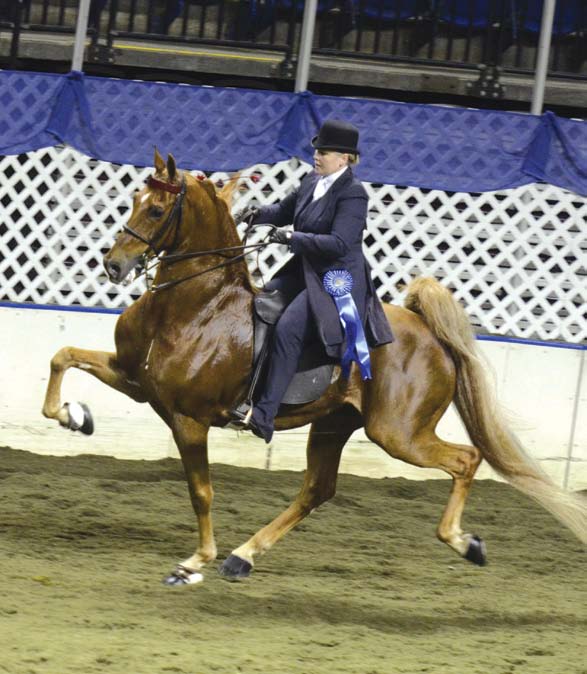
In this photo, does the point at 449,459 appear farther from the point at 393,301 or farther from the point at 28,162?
the point at 28,162

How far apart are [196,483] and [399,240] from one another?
353cm

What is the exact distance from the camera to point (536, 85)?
10.3 meters

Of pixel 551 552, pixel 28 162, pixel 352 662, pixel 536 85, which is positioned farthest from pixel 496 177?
pixel 352 662

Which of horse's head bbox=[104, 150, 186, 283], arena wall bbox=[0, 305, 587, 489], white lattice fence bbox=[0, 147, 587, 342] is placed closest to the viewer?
horse's head bbox=[104, 150, 186, 283]

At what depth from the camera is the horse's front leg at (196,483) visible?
5.89 m

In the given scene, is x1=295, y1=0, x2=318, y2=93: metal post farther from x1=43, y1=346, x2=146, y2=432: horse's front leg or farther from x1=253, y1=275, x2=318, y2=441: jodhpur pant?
x1=43, y1=346, x2=146, y2=432: horse's front leg

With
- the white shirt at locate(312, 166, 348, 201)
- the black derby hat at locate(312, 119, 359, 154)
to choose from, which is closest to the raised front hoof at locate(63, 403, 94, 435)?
the white shirt at locate(312, 166, 348, 201)

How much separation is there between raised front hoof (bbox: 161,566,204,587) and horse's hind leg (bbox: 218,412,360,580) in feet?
1.22

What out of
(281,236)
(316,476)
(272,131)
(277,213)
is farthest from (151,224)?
(272,131)

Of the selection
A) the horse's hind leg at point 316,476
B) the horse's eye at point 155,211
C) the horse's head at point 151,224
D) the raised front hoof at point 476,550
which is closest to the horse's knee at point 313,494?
the horse's hind leg at point 316,476

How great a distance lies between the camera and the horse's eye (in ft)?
18.9

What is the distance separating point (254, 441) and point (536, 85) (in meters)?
3.90

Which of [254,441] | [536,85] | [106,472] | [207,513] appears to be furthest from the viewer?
[536,85]

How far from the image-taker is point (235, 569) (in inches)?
240
